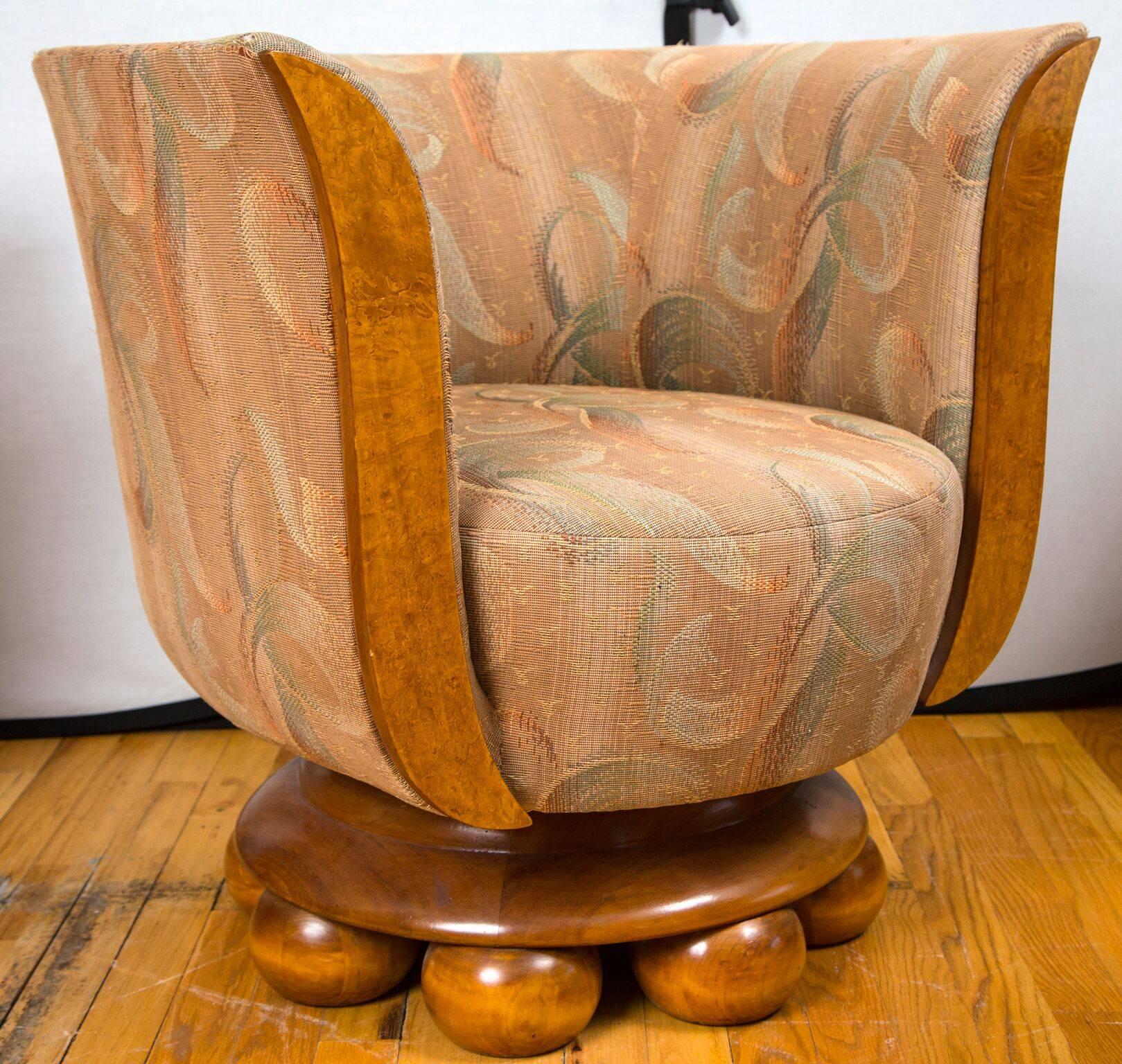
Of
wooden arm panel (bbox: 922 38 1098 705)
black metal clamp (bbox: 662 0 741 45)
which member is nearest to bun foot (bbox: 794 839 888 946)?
wooden arm panel (bbox: 922 38 1098 705)

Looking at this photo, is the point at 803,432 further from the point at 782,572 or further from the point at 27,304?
the point at 27,304

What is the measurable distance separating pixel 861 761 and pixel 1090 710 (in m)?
0.36

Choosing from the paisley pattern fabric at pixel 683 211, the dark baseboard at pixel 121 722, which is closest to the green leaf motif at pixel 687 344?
the paisley pattern fabric at pixel 683 211

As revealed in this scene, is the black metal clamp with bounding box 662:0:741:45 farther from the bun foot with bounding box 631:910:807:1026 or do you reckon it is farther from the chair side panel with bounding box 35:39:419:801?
the bun foot with bounding box 631:910:807:1026

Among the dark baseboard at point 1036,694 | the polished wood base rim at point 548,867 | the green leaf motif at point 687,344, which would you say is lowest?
the dark baseboard at point 1036,694

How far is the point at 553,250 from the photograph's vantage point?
123cm

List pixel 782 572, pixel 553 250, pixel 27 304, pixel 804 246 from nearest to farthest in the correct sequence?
pixel 782 572 → pixel 804 246 → pixel 553 250 → pixel 27 304

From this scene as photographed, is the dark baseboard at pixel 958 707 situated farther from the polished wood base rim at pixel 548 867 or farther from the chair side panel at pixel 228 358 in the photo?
the chair side panel at pixel 228 358

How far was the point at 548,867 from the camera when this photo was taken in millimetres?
921

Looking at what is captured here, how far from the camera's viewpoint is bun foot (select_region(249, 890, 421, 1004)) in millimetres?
939

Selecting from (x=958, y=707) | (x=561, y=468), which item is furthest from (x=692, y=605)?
(x=958, y=707)

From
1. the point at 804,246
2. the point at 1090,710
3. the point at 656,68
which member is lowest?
the point at 1090,710

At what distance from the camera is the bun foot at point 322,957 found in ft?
3.08

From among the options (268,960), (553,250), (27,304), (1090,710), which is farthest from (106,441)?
(1090,710)
